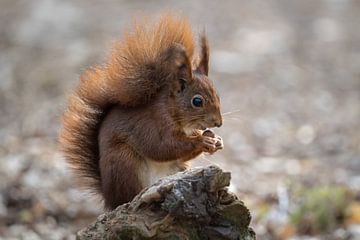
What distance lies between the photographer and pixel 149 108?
2693 mm

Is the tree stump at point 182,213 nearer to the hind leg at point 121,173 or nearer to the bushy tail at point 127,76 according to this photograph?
the hind leg at point 121,173

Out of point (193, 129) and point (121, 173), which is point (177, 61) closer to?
point (193, 129)

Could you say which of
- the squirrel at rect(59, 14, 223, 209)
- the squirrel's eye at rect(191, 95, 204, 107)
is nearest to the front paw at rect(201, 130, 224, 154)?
the squirrel at rect(59, 14, 223, 209)

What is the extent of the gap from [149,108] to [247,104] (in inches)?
130

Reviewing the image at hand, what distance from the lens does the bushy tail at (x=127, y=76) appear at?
8.80ft

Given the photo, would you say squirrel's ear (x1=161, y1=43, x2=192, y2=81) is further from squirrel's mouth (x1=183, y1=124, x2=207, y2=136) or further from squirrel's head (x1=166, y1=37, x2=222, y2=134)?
squirrel's mouth (x1=183, y1=124, x2=207, y2=136)

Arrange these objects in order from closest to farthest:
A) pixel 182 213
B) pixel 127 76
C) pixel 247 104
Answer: pixel 182 213, pixel 127 76, pixel 247 104

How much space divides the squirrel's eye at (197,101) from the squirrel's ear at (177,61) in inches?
2.4

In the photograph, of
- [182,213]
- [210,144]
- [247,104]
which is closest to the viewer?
[182,213]

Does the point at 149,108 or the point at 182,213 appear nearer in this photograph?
the point at 182,213

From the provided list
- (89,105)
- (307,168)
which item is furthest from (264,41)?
(89,105)

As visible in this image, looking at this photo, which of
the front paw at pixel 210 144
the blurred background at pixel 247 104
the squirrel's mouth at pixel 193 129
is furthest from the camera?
the blurred background at pixel 247 104

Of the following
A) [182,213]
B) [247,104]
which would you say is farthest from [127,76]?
[247,104]

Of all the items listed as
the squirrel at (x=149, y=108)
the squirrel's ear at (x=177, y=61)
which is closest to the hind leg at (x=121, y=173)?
the squirrel at (x=149, y=108)
